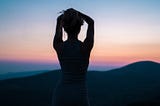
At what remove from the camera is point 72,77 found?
144 inches

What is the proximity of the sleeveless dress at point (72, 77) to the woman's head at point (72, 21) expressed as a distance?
139 mm

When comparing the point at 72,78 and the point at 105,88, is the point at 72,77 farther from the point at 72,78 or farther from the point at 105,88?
the point at 105,88

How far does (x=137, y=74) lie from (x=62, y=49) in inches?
1443

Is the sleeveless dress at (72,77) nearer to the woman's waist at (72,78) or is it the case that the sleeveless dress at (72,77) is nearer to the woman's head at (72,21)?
the woman's waist at (72,78)

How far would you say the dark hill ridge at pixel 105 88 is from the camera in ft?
74.2

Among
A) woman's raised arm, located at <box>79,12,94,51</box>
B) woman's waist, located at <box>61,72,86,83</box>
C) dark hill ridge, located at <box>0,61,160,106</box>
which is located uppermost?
woman's raised arm, located at <box>79,12,94,51</box>

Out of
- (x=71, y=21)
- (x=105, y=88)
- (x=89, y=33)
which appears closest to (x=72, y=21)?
(x=71, y=21)

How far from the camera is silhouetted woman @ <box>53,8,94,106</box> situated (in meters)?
3.65

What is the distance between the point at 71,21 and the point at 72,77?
0.58 metres

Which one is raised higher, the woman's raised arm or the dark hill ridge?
the woman's raised arm

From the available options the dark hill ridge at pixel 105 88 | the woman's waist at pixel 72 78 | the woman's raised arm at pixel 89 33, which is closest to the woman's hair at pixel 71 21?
the woman's raised arm at pixel 89 33

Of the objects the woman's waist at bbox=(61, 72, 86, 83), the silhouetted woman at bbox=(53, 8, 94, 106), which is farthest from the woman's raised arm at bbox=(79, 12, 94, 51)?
the woman's waist at bbox=(61, 72, 86, 83)

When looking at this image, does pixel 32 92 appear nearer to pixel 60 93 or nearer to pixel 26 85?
pixel 26 85

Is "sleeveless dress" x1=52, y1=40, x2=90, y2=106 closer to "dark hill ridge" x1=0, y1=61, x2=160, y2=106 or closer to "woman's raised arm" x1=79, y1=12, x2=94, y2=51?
"woman's raised arm" x1=79, y1=12, x2=94, y2=51
